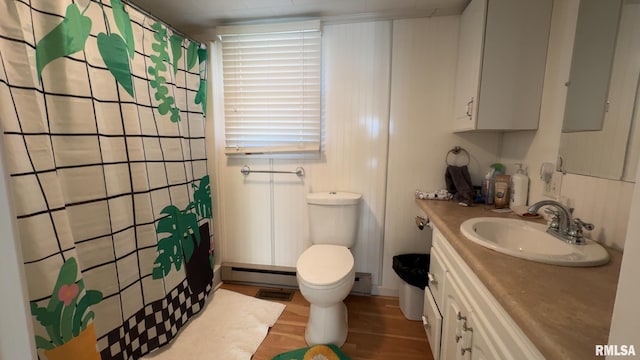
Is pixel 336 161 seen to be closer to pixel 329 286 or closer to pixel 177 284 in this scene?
pixel 329 286

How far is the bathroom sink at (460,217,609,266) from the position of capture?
2.57ft

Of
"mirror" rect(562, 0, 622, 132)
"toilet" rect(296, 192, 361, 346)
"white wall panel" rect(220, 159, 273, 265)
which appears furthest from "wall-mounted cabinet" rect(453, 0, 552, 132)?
"white wall panel" rect(220, 159, 273, 265)

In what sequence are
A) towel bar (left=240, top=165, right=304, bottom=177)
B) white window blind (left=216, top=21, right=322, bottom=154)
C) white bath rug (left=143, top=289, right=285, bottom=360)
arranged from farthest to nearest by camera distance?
1. towel bar (left=240, top=165, right=304, bottom=177)
2. white window blind (left=216, top=21, right=322, bottom=154)
3. white bath rug (left=143, top=289, right=285, bottom=360)

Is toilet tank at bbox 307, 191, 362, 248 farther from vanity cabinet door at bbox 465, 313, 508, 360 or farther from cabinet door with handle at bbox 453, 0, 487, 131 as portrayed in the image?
vanity cabinet door at bbox 465, 313, 508, 360

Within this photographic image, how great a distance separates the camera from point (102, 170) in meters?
1.18

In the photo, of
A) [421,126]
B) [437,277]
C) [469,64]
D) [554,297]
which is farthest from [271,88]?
[554,297]

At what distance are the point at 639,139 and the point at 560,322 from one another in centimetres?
77

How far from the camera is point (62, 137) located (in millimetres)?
1039

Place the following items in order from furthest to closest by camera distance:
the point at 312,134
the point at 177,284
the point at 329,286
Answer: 1. the point at 312,134
2. the point at 177,284
3. the point at 329,286

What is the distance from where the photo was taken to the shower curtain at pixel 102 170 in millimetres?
888

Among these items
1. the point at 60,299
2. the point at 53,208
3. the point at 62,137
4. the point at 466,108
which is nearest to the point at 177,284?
the point at 60,299

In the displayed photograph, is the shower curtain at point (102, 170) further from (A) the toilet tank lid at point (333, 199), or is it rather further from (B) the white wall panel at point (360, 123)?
(B) the white wall panel at point (360, 123)

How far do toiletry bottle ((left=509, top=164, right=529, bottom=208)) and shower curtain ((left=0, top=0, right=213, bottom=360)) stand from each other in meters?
2.02

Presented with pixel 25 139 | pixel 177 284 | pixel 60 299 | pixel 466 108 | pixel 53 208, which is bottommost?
pixel 177 284
